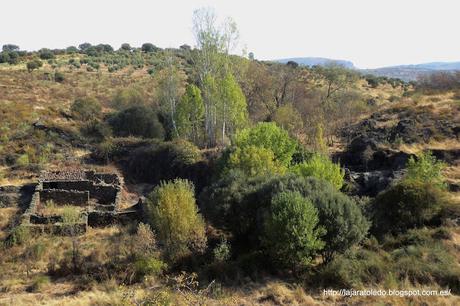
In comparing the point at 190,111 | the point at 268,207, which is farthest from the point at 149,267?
the point at 190,111

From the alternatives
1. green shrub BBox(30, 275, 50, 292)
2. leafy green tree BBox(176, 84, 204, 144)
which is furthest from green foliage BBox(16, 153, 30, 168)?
green shrub BBox(30, 275, 50, 292)

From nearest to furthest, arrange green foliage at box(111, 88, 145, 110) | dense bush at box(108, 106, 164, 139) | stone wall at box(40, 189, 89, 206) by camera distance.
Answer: stone wall at box(40, 189, 89, 206) → dense bush at box(108, 106, 164, 139) → green foliage at box(111, 88, 145, 110)

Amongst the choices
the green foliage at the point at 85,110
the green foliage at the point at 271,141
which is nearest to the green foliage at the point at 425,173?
the green foliage at the point at 271,141

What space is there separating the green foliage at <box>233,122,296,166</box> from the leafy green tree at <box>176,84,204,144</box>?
869 centimetres

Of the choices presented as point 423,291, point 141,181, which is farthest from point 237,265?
point 141,181

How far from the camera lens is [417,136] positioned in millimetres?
30078

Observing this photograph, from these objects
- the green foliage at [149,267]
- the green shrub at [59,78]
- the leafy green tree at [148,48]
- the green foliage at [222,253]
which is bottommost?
the green foliage at [149,267]

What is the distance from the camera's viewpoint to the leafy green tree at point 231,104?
1142 inches

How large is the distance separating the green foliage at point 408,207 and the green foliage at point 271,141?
6727 mm

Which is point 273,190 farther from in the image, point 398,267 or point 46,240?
point 46,240

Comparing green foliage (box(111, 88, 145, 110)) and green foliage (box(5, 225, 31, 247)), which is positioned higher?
green foliage (box(111, 88, 145, 110))

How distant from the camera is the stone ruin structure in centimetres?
1989

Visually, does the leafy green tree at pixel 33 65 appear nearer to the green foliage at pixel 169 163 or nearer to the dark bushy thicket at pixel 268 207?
the green foliage at pixel 169 163

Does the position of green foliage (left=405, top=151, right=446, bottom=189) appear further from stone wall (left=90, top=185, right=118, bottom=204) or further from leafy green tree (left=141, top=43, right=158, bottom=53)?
leafy green tree (left=141, top=43, right=158, bottom=53)
